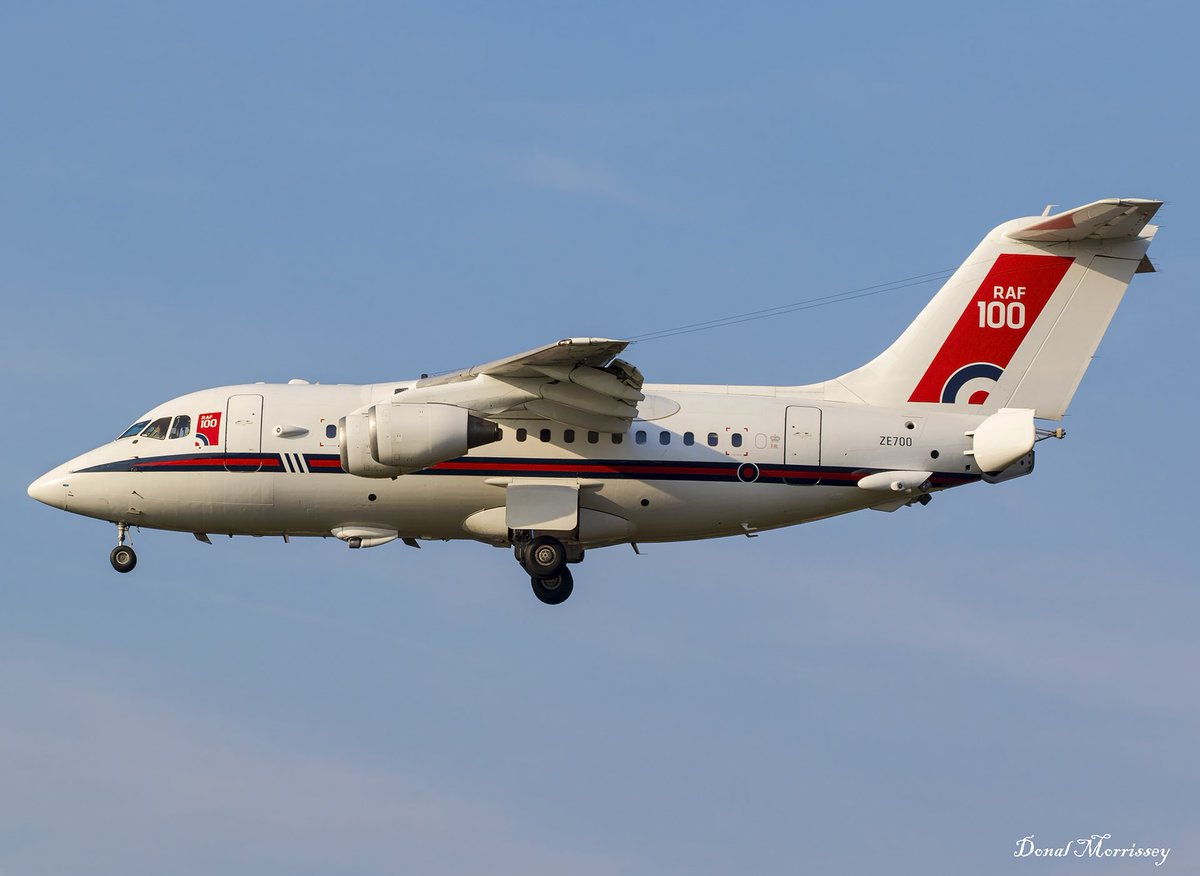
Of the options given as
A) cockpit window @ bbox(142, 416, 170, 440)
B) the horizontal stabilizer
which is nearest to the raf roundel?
the horizontal stabilizer

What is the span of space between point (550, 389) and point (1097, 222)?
8.32m

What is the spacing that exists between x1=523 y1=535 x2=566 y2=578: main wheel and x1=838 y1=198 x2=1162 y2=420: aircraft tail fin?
4.92m

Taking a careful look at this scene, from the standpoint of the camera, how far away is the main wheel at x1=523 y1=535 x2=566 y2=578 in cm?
2656

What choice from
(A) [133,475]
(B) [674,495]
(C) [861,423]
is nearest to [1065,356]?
(C) [861,423]

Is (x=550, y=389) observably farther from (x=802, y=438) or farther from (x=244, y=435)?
(x=244, y=435)

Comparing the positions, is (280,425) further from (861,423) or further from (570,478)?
(861,423)

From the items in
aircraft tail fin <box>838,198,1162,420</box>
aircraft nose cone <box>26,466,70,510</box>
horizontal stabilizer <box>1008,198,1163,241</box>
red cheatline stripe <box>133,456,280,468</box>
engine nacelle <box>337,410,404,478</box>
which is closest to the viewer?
engine nacelle <box>337,410,404,478</box>

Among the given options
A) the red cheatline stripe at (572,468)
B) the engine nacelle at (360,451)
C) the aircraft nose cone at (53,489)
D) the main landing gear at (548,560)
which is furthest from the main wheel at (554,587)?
the aircraft nose cone at (53,489)

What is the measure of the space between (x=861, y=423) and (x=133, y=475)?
1065cm

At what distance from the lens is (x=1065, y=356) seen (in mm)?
27484

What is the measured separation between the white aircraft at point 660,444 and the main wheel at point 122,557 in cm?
65

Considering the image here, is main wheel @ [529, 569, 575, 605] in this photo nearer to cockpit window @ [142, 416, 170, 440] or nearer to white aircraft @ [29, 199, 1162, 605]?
white aircraft @ [29, 199, 1162, 605]

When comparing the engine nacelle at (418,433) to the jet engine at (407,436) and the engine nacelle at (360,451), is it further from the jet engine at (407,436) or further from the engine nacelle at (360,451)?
the engine nacelle at (360,451)

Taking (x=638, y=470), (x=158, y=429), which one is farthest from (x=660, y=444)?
(x=158, y=429)
